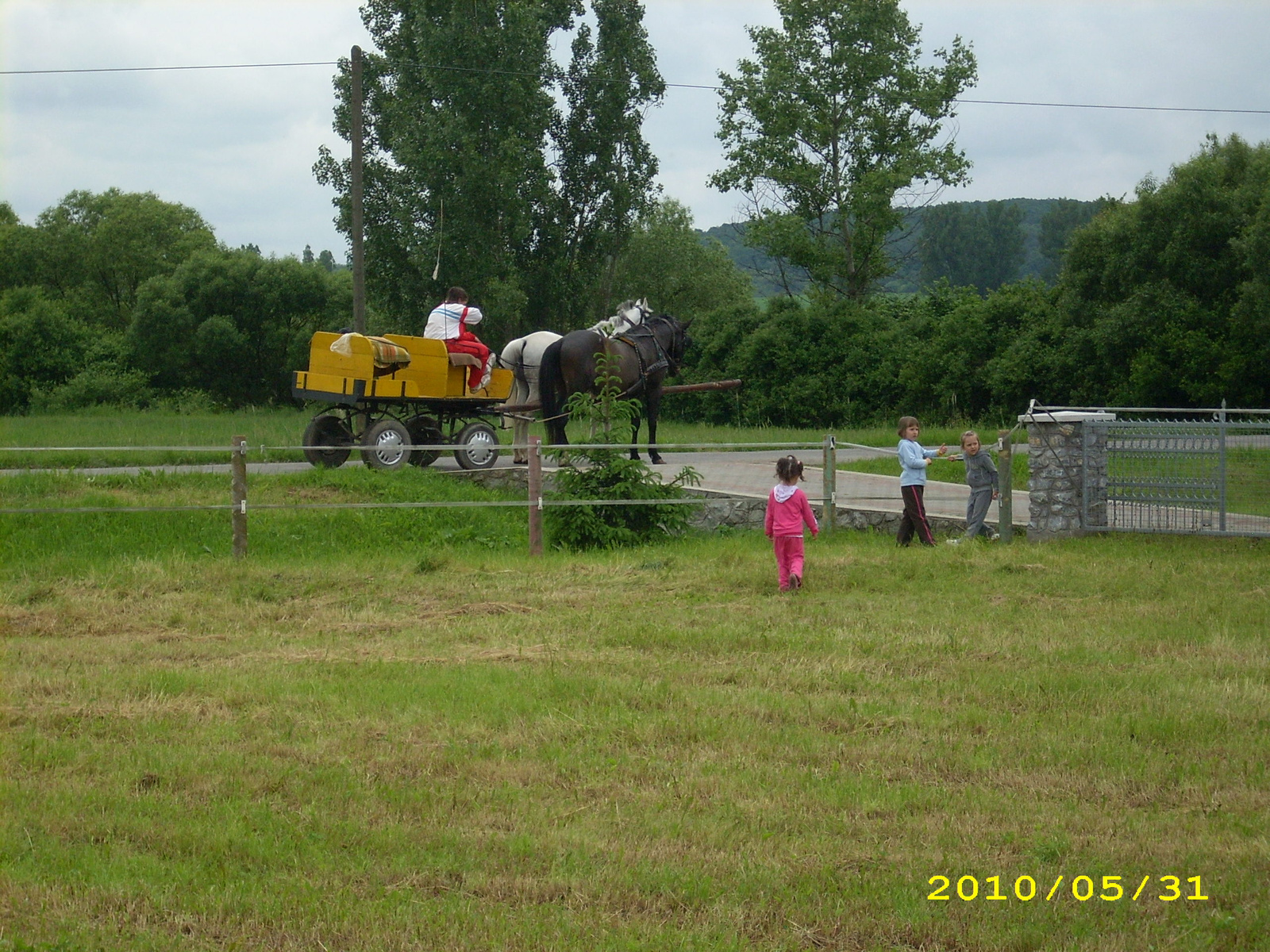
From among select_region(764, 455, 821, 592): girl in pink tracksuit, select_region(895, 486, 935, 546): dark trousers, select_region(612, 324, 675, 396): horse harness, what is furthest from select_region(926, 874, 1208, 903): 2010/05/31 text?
select_region(612, 324, 675, 396): horse harness

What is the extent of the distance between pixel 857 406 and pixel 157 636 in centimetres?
3029

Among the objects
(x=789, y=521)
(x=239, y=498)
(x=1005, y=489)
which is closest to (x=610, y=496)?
(x=789, y=521)

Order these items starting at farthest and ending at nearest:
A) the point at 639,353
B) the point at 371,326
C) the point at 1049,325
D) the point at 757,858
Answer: the point at 371,326
the point at 1049,325
the point at 639,353
the point at 757,858

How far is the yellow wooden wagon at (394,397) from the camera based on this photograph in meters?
16.0

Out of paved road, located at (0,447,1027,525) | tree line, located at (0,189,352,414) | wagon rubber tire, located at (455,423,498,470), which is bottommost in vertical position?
paved road, located at (0,447,1027,525)

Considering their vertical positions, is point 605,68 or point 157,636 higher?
point 605,68

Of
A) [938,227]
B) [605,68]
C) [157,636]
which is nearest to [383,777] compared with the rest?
[157,636]

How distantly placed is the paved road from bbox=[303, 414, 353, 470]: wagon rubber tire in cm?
36

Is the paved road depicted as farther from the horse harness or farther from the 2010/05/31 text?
the 2010/05/31 text

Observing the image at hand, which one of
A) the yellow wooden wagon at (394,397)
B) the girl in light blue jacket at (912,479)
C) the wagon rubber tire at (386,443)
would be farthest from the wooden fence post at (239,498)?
the girl in light blue jacket at (912,479)

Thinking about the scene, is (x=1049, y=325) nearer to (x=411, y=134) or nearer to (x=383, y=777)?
(x=411, y=134)

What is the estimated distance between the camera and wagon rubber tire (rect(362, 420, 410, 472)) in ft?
54.6

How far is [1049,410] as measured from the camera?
1437 cm

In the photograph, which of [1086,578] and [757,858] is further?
[1086,578]
